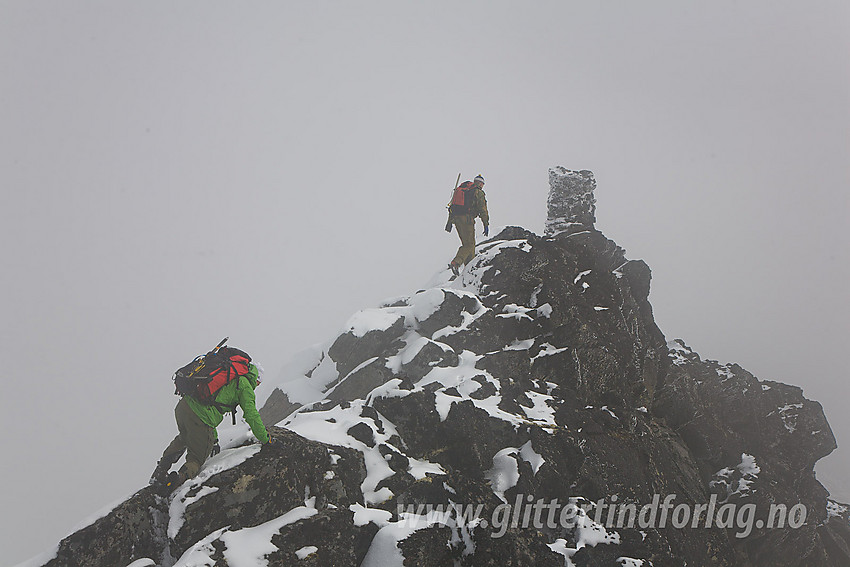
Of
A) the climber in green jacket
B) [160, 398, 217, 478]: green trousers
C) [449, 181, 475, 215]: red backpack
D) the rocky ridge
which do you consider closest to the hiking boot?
the climber in green jacket

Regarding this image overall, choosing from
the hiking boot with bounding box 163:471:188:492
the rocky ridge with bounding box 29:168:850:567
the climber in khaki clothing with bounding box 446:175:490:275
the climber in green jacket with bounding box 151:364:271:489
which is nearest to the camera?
the rocky ridge with bounding box 29:168:850:567

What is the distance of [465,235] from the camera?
928 inches

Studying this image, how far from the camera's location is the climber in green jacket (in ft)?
Result: 30.1

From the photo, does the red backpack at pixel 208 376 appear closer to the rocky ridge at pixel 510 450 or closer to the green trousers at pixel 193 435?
the green trousers at pixel 193 435

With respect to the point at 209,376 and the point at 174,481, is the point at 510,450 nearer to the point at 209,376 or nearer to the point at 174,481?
the point at 209,376

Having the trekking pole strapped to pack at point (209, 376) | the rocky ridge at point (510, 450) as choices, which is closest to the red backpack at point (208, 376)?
the trekking pole strapped to pack at point (209, 376)

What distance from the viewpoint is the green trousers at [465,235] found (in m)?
23.4

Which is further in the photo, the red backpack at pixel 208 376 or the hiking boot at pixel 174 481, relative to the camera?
the red backpack at pixel 208 376

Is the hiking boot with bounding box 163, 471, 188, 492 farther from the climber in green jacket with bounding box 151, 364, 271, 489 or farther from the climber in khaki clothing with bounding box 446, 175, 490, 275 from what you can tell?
the climber in khaki clothing with bounding box 446, 175, 490, 275

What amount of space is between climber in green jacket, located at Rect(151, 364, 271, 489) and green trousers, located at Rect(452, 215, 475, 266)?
15979 millimetres

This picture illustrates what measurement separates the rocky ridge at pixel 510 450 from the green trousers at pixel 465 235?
1.18 metres

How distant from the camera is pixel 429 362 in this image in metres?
17.4

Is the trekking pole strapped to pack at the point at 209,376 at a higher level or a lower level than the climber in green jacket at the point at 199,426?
higher

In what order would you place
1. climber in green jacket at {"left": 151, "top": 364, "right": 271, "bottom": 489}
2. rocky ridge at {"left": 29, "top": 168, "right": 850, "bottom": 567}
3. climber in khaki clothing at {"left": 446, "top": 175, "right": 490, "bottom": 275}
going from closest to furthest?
rocky ridge at {"left": 29, "top": 168, "right": 850, "bottom": 567} < climber in green jacket at {"left": 151, "top": 364, "right": 271, "bottom": 489} < climber in khaki clothing at {"left": 446, "top": 175, "right": 490, "bottom": 275}
